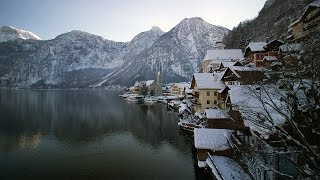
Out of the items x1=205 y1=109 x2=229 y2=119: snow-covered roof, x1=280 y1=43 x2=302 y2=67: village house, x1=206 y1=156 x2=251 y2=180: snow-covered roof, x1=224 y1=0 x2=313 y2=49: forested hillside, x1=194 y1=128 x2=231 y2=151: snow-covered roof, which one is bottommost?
x1=206 y1=156 x2=251 y2=180: snow-covered roof

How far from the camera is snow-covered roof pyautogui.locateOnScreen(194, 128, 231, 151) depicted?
33906 millimetres

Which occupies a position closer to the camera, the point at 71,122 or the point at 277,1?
the point at 71,122

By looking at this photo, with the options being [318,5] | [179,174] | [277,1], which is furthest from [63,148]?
[277,1]

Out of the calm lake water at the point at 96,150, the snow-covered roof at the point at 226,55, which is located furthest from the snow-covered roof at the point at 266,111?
the snow-covered roof at the point at 226,55

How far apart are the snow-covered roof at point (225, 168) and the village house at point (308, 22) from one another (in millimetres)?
28208

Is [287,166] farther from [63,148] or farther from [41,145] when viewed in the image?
[41,145]

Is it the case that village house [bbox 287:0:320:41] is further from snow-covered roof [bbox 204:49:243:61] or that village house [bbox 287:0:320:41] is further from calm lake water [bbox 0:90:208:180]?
snow-covered roof [bbox 204:49:243:61]

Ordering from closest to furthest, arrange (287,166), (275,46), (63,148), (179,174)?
(287,166) → (179,174) → (63,148) → (275,46)

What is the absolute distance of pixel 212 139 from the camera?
1426 inches

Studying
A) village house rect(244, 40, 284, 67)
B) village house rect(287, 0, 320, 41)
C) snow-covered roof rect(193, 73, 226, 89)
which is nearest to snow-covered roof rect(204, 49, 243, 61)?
village house rect(244, 40, 284, 67)

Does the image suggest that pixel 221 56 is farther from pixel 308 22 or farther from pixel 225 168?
pixel 225 168

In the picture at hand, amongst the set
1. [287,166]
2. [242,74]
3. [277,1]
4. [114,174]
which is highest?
[277,1]

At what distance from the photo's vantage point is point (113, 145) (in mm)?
51094

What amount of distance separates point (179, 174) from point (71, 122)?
5122 cm
